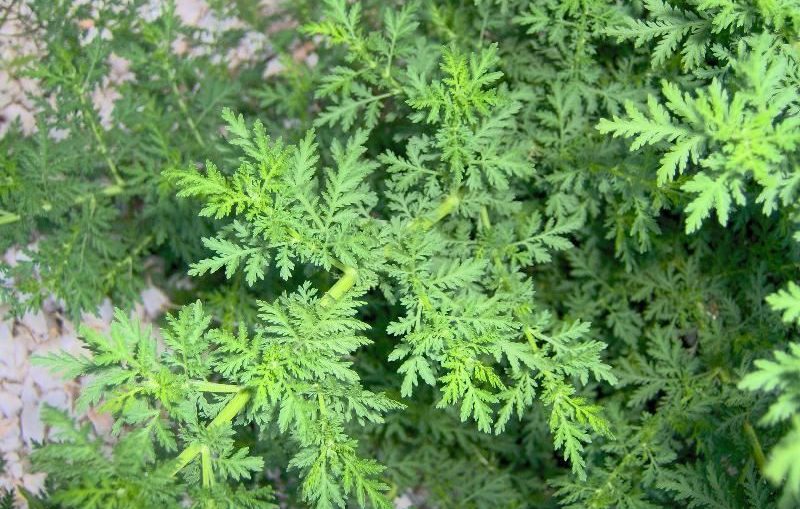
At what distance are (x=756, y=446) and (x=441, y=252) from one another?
1.07 metres

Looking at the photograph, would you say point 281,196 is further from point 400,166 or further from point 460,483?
point 460,483

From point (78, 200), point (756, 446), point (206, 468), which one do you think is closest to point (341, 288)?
point (206, 468)

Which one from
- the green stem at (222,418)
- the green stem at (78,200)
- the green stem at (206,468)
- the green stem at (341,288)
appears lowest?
the green stem at (206,468)

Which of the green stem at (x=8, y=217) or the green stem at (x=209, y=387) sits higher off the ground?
the green stem at (x=8, y=217)

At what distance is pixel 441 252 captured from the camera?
2221 mm

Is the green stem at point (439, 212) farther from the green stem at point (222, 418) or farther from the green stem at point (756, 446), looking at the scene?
the green stem at point (756, 446)

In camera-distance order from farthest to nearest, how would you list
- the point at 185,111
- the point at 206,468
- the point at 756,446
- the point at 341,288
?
the point at 185,111, the point at 756,446, the point at 341,288, the point at 206,468

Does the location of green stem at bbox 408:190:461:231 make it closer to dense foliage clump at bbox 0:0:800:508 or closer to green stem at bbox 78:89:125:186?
dense foliage clump at bbox 0:0:800:508

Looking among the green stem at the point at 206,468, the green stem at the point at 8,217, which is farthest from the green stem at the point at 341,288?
the green stem at the point at 8,217

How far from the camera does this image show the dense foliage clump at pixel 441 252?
170 centimetres

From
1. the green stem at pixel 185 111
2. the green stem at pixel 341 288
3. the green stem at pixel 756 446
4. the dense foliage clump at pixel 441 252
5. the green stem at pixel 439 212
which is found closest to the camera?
the dense foliage clump at pixel 441 252

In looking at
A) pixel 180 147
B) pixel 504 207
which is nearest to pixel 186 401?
pixel 504 207

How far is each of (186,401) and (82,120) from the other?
1.34 meters

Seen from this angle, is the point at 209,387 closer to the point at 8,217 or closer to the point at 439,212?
the point at 439,212
